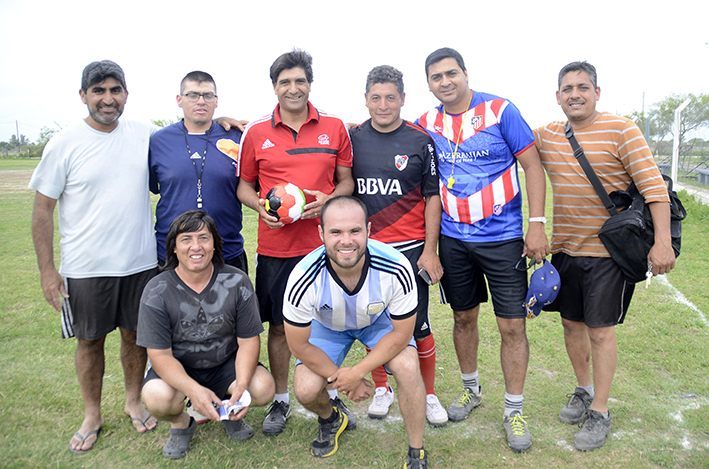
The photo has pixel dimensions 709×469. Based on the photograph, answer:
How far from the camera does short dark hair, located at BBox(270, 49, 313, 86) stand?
3717mm

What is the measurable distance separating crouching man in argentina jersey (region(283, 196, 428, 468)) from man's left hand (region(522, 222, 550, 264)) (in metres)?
1.05

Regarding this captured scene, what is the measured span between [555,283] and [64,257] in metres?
3.68

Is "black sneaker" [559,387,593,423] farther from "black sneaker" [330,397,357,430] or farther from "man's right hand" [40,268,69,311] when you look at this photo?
"man's right hand" [40,268,69,311]

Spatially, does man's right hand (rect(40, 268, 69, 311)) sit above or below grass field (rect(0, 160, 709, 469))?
above

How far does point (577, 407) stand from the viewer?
3814 millimetres

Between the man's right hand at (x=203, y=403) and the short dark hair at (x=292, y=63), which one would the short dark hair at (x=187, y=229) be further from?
the short dark hair at (x=292, y=63)

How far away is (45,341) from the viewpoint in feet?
17.8

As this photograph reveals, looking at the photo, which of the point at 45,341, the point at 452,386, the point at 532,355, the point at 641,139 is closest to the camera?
the point at 641,139

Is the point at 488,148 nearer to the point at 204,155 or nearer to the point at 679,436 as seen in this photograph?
the point at 204,155

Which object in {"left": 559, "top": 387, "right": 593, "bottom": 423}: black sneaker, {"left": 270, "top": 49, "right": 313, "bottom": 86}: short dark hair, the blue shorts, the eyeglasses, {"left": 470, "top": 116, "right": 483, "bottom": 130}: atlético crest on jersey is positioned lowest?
{"left": 559, "top": 387, "right": 593, "bottom": 423}: black sneaker

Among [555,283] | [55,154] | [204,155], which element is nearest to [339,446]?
[555,283]

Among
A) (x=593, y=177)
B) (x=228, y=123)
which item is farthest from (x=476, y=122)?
(x=228, y=123)

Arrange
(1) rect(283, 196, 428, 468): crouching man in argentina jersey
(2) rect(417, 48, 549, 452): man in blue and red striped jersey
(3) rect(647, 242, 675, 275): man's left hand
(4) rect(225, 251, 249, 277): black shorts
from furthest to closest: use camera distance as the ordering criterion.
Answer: (4) rect(225, 251, 249, 277): black shorts < (2) rect(417, 48, 549, 452): man in blue and red striped jersey < (3) rect(647, 242, 675, 275): man's left hand < (1) rect(283, 196, 428, 468): crouching man in argentina jersey

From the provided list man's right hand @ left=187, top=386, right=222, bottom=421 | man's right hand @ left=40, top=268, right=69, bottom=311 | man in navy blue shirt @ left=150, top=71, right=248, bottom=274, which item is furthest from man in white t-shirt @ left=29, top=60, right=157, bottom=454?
man's right hand @ left=187, top=386, right=222, bottom=421
